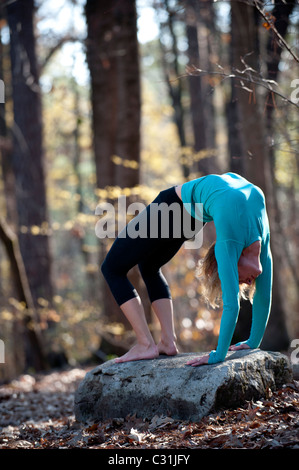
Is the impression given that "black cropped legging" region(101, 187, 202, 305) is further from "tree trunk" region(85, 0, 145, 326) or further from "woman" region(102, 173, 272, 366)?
"tree trunk" region(85, 0, 145, 326)

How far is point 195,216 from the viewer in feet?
13.8

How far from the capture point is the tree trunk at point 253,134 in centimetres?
718

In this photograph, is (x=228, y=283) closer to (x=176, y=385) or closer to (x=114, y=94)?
(x=176, y=385)

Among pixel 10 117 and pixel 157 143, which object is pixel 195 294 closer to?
pixel 10 117

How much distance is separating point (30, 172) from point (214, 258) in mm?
7867

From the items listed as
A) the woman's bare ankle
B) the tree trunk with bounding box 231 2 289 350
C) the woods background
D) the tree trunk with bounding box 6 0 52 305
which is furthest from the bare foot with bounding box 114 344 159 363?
the tree trunk with bounding box 6 0 52 305

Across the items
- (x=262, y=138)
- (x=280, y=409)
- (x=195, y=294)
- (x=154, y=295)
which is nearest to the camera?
(x=280, y=409)

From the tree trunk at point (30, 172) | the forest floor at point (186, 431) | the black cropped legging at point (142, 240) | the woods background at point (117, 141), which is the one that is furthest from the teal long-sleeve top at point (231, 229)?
the tree trunk at point (30, 172)

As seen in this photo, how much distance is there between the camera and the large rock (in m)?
3.81

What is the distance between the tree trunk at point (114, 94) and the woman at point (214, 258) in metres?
3.97

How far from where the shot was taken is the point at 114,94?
29.4 ft

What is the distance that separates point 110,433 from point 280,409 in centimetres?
130

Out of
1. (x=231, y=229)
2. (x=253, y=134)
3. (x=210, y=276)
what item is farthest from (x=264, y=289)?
(x=253, y=134)
